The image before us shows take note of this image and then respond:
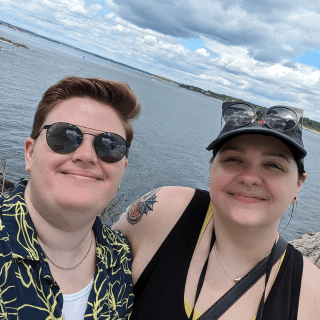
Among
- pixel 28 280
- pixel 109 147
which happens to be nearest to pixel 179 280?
pixel 28 280

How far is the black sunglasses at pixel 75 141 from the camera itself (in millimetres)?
1976

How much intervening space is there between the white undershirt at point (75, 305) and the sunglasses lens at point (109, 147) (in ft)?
3.55

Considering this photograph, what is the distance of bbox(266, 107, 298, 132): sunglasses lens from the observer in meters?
2.10

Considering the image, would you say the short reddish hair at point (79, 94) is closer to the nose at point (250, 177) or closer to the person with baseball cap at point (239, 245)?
the person with baseball cap at point (239, 245)

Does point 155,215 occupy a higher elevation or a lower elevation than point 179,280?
higher

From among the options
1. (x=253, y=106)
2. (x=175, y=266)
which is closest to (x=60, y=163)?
(x=175, y=266)

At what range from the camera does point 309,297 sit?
6.89ft

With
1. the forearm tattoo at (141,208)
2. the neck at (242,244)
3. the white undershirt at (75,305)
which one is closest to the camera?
the white undershirt at (75,305)

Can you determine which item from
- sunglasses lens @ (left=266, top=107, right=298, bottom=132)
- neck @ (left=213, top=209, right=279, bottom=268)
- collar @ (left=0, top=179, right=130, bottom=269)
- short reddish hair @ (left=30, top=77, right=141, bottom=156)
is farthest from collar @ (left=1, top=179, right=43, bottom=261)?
sunglasses lens @ (left=266, top=107, right=298, bottom=132)

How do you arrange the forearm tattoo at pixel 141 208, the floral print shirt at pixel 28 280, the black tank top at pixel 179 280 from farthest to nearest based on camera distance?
the forearm tattoo at pixel 141 208, the black tank top at pixel 179 280, the floral print shirt at pixel 28 280

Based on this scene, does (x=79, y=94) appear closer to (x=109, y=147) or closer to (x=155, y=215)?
(x=109, y=147)

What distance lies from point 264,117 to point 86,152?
1547mm

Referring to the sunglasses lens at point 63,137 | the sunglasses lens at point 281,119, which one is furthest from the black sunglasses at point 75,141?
the sunglasses lens at point 281,119

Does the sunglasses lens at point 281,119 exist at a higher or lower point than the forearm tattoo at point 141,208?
higher
